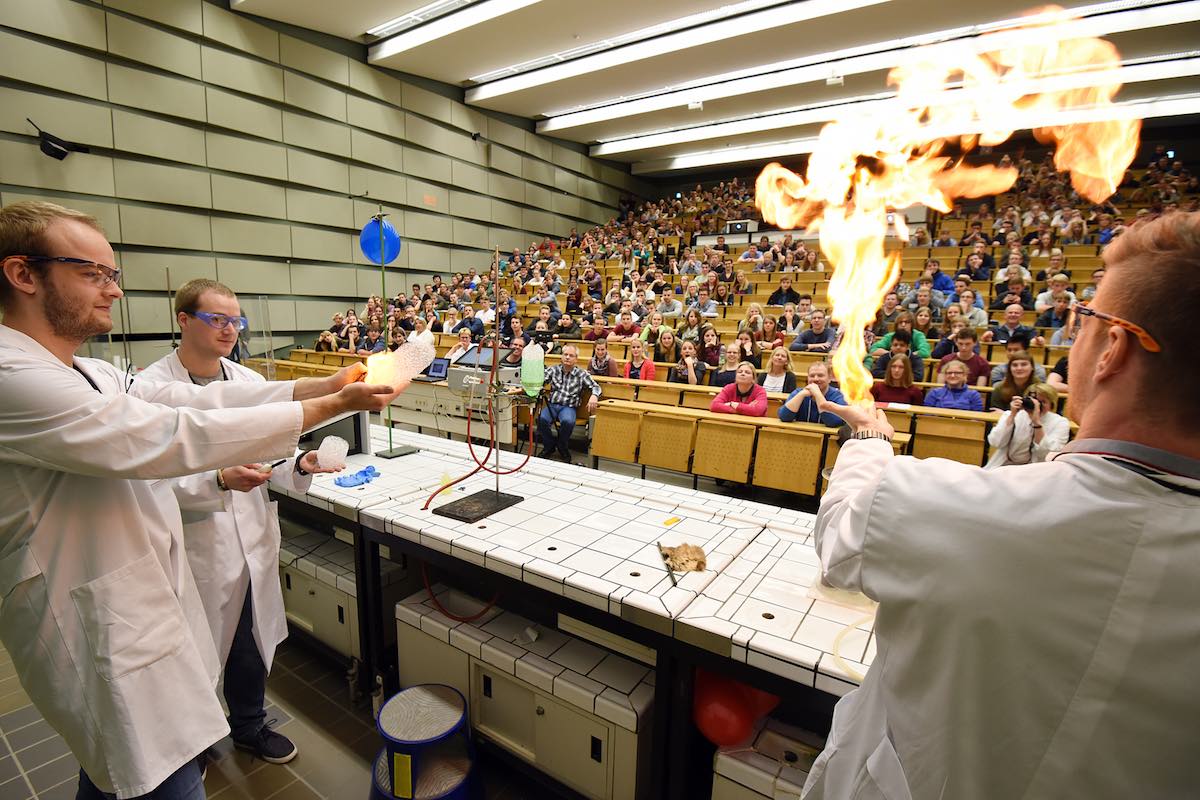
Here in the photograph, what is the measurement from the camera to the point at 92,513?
131 centimetres

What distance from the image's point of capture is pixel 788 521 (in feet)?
8.19

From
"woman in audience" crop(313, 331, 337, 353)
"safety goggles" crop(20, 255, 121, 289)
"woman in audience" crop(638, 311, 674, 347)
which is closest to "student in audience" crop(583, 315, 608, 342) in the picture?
"woman in audience" crop(638, 311, 674, 347)

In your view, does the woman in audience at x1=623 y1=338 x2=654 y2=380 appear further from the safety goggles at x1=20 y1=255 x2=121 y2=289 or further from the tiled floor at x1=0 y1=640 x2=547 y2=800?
the safety goggles at x1=20 y1=255 x2=121 y2=289

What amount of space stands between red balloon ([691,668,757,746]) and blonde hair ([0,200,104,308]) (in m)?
2.14

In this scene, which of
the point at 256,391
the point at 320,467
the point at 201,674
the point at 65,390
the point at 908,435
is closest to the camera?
the point at 65,390

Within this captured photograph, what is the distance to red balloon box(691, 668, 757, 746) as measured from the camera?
67.8 inches

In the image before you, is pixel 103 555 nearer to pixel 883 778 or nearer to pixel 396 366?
pixel 396 366

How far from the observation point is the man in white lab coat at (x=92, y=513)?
1199 millimetres

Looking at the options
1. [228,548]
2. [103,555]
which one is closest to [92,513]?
[103,555]

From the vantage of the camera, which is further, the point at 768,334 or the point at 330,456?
the point at 768,334

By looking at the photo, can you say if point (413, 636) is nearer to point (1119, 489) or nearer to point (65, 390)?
point (65, 390)

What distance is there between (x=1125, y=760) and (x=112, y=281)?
225 centimetres

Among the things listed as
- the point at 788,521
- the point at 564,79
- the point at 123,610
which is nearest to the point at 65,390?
the point at 123,610

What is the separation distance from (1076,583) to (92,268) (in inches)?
81.7
